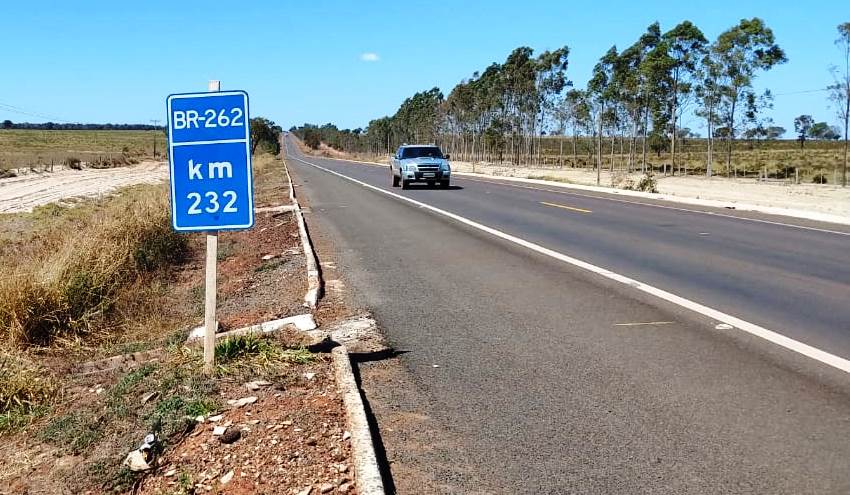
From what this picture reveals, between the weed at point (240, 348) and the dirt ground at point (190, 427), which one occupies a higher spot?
the weed at point (240, 348)

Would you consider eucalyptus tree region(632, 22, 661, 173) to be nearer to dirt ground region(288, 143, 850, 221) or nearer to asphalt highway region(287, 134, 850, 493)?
dirt ground region(288, 143, 850, 221)

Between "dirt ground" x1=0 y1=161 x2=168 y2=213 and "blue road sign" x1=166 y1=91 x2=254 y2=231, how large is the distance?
109 feet

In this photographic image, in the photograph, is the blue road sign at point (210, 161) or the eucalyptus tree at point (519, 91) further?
the eucalyptus tree at point (519, 91)

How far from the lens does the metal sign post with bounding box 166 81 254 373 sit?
562cm

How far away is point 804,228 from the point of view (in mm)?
16172

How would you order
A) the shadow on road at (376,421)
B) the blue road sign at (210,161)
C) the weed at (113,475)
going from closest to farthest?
the shadow on road at (376,421)
the weed at (113,475)
the blue road sign at (210,161)

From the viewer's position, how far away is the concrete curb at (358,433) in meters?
3.80

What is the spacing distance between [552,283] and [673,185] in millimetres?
38010

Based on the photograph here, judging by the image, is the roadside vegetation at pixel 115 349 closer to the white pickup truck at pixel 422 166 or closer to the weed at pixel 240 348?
the weed at pixel 240 348

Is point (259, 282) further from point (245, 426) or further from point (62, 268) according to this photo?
point (245, 426)

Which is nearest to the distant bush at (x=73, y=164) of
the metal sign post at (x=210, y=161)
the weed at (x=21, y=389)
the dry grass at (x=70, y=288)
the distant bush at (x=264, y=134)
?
the distant bush at (x=264, y=134)

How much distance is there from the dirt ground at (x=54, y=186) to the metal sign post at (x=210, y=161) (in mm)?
33233

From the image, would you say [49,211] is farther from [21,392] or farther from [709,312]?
[709,312]

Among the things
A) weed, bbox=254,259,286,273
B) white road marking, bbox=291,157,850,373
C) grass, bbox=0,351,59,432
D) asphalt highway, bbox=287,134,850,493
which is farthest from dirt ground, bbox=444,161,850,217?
grass, bbox=0,351,59,432
